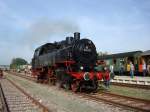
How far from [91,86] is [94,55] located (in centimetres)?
197

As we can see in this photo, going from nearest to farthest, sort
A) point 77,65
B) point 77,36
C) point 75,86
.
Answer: point 75,86 < point 77,65 < point 77,36

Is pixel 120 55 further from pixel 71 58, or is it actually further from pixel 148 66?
pixel 71 58

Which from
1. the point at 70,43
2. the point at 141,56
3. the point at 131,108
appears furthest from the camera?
the point at 141,56

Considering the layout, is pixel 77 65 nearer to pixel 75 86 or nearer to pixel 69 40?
pixel 75 86

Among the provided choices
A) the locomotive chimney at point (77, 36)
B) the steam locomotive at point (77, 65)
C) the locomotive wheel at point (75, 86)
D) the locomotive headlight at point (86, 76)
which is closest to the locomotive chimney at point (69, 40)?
the steam locomotive at point (77, 65)

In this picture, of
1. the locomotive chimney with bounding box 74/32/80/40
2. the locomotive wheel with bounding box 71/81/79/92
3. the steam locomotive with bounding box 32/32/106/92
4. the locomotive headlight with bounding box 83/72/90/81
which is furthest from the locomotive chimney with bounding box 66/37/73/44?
the locomotive headlight with bounding box 83/72/90/81

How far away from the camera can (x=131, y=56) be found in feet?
104

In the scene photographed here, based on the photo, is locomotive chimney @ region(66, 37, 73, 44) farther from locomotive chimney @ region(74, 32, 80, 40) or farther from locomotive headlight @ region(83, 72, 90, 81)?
locomotive headlight @ region(83, 72, 90, 81)

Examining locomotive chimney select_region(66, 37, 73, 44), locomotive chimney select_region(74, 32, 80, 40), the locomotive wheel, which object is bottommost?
the locomotive wheel

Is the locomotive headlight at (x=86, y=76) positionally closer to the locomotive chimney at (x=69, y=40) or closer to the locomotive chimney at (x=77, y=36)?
the locomotive chimney at (x=77, y=36)

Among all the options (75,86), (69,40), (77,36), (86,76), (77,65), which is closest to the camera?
(86,76)

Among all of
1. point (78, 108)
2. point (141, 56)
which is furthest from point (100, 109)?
point (141, 56)

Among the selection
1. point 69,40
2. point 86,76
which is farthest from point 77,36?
point 86,76

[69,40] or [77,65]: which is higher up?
[69,40]
